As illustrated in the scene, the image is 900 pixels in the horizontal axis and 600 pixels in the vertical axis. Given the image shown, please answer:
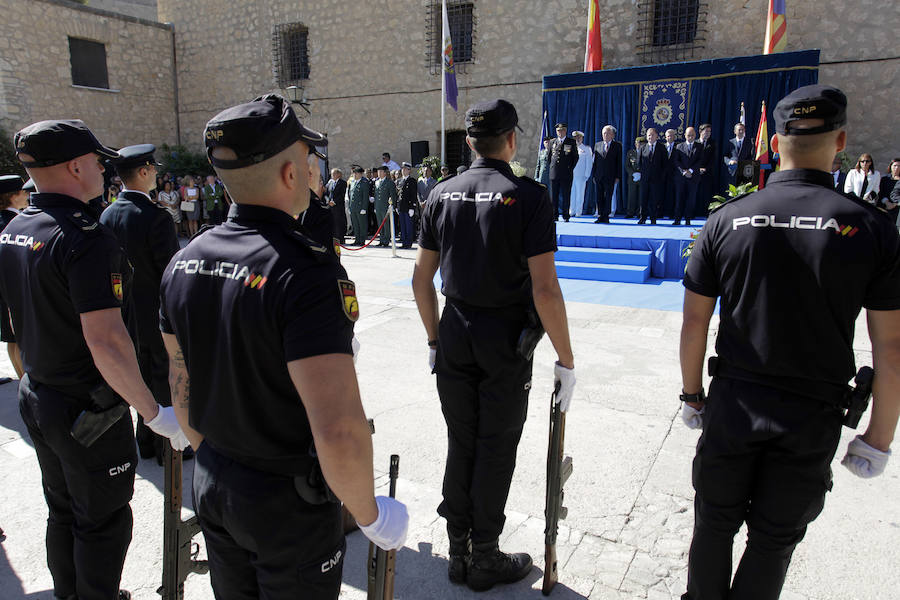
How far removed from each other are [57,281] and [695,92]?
1403cm

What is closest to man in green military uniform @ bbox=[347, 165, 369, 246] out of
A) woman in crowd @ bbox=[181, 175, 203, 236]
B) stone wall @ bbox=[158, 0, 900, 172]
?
stone wall @ bbox=[158, 0, 900, 172]

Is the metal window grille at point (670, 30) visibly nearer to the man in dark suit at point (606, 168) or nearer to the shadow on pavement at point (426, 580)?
the man in dark suit at point (606, 168)

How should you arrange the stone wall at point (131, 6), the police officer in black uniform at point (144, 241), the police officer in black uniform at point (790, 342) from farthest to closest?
the stone wall at point (131, 6), the police officer in black uniform at point (144, 241), the police officer in black uniform at point (790, 342)

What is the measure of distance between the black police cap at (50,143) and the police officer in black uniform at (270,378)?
42.5 inches

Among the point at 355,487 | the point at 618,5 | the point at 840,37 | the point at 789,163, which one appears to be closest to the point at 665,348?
the point at 789,163

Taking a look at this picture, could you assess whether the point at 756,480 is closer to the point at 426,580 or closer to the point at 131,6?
the point at 426,580

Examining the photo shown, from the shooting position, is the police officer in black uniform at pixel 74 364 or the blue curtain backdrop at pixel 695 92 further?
the blue curtain backdrop at pixel 695 92

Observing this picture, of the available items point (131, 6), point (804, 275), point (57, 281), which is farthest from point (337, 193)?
point (131, 6)

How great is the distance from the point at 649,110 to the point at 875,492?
12.3 m

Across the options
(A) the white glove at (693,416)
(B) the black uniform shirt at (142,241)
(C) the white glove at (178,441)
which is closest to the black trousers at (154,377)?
(B) the black uniform shirt at (142,241)

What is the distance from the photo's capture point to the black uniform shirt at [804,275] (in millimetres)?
1748

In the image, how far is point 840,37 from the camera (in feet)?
41.2

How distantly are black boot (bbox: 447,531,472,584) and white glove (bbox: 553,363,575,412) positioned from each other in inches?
29.4

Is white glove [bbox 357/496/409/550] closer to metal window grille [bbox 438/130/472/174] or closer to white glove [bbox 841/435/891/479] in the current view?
white glove [bbox 841/435/891/479]
